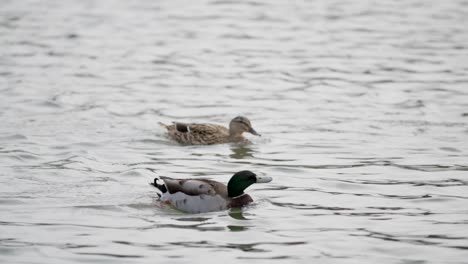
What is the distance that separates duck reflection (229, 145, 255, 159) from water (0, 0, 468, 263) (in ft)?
0.16

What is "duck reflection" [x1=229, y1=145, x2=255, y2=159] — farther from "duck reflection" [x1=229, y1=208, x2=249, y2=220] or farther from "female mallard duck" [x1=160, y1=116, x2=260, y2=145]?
"duck reflection" [x1=229, y1=208, x2=249, y2=220]

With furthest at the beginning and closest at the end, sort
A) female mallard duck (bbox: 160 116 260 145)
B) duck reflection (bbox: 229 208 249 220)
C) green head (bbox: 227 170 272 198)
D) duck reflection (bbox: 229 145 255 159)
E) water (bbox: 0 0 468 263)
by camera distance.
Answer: female mallard duck (bbox: 160 116 260 145)
duck reflection (bbox: 229 145 255 159)
green head (bbox: 227 170 272 198)
duck reflection (bbox: 229 208 249 220)
water (bbox: 0 0 468 263)

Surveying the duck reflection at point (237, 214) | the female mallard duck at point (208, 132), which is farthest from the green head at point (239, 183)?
the female mallard duck at point (208, 132)

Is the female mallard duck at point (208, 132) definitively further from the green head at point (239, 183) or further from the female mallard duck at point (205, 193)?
the green head at point (239, 183)

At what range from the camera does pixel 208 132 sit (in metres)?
17.7

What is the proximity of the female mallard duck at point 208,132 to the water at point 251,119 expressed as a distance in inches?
8.3

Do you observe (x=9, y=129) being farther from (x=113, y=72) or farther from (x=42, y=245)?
(x=42, y=245)

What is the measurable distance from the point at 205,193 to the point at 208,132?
177 inches

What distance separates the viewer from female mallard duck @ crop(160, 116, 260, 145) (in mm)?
17578

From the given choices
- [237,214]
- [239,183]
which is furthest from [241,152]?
[237,214]

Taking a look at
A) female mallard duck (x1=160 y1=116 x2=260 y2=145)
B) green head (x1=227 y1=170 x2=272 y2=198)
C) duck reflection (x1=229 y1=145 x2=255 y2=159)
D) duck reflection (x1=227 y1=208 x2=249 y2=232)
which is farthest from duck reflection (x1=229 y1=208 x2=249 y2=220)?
female mallard duck (x1=160 y1=116 x2=260 y2=145)

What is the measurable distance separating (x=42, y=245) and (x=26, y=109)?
855cm

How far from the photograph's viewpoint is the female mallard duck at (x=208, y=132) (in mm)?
17578

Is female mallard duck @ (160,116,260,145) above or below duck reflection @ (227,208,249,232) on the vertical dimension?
above
